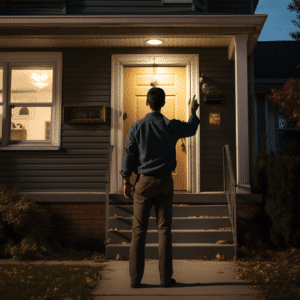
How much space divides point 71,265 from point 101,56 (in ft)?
12.6

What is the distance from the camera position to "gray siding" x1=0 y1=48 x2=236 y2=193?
6961mm

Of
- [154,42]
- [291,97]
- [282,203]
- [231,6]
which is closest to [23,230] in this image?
[154,42]

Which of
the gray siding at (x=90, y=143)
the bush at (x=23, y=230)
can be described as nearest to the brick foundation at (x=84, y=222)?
the bush at (x=23, y=230)

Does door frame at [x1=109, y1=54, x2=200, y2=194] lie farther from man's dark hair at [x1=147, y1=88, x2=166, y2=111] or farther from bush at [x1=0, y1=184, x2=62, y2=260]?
man's dark hair at [x1=147, y1=88, x2=166, y2=111]

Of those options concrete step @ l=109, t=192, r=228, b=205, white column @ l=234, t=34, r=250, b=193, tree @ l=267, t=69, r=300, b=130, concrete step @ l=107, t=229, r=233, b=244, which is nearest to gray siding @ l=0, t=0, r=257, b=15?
tree @ l=267, t=69, r=300, b=130

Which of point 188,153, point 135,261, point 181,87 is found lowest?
point 135,261

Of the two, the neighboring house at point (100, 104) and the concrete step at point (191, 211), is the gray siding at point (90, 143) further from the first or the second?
the concrete step at point (191, 211)

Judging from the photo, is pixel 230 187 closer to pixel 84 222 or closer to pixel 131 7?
pixel 84 222

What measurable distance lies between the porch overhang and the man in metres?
3.08

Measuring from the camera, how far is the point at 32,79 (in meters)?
7.26

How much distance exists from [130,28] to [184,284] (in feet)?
14.0

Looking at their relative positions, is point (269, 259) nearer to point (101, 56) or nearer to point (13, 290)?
point (13, 290)

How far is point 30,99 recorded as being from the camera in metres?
7.21

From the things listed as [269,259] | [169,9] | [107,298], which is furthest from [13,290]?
[169,9]
